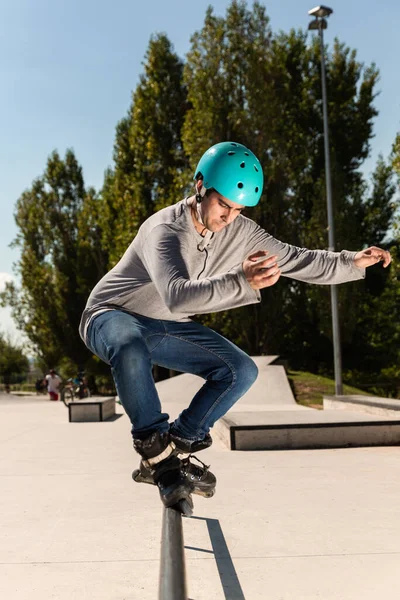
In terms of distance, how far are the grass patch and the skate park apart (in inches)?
426

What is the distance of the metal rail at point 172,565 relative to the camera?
197 cm

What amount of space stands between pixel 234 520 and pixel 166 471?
1.61 metres

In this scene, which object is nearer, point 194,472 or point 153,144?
point 194,472

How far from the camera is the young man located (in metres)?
2.49

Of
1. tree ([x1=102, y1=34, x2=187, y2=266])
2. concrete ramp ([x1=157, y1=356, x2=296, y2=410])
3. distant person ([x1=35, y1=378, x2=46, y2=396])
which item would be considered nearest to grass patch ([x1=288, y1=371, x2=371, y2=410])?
concrete ramp ([x1=157, y1=356, x2=296, y2=410])

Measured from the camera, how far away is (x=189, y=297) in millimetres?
2434

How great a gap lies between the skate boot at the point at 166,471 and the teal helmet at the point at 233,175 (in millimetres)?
1125

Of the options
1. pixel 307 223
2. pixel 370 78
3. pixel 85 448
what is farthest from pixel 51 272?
pixel 85 448

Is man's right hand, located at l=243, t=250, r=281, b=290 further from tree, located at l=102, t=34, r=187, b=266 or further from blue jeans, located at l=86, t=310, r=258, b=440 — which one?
tree, located at l=102, t=34, r=187, b=266

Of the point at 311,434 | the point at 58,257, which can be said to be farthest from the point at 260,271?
the point at 58,257

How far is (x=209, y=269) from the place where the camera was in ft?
10.3

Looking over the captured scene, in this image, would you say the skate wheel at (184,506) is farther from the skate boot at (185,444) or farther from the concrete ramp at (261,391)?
the concrete ramp at (261,391)

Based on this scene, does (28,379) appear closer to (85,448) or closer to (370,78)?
(370,78)

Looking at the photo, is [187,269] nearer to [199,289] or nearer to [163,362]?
[199,289]
